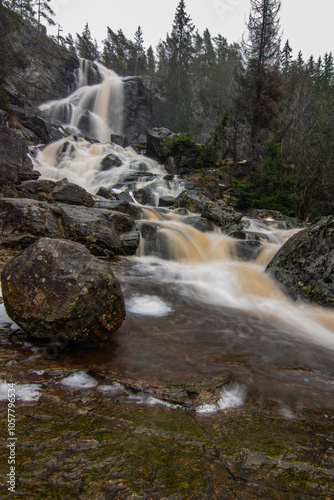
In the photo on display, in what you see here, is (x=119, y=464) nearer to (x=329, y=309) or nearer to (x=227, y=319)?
(x=227, y=319)

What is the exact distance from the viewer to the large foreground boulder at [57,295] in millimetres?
2465

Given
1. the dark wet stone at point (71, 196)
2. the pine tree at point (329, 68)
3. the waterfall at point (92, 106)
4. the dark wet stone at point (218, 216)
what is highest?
the pine tree at point (329, 68)

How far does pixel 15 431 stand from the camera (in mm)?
1411

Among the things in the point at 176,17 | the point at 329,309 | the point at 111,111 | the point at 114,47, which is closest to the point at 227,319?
the point at 329,309

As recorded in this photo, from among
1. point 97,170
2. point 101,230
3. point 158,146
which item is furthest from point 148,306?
point 158,146

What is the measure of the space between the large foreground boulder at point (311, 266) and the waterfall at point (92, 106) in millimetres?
28595

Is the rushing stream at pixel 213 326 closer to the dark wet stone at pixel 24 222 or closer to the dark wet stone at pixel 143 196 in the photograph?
the dark wet stone at pixel 24 222

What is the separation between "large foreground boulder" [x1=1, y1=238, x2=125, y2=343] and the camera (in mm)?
2465

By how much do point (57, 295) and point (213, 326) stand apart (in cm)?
240

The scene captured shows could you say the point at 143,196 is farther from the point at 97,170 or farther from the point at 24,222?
the point at 24,222

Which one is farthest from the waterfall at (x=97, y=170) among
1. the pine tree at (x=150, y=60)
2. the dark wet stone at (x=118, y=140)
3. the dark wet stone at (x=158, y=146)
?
the pine tree at (x=150, y=60)

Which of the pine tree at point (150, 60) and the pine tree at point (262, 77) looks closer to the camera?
the pine tree at point (262, 77)

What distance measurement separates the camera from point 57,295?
2.48 meters

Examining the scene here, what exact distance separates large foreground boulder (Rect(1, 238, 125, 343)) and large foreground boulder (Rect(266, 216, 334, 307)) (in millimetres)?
4239
